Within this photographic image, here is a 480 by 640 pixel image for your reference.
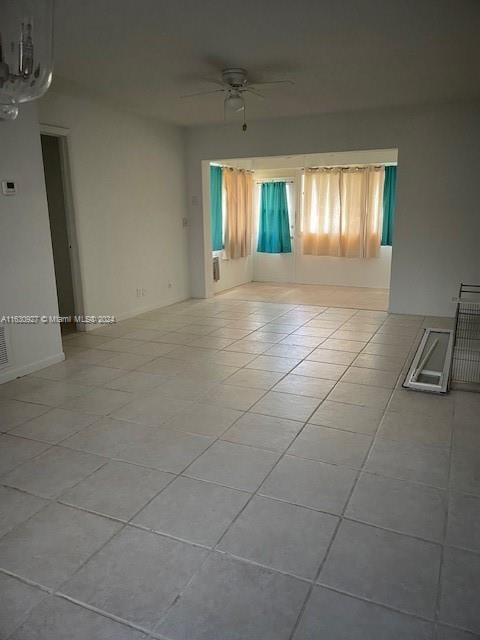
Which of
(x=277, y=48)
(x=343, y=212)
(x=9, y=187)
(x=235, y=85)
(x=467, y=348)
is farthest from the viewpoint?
(x=343, y=212)

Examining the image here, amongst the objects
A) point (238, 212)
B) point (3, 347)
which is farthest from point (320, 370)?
point (238, 212)

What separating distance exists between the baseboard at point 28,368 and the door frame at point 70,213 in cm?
109

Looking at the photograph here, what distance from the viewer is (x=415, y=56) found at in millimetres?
3686

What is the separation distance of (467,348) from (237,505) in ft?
10.8

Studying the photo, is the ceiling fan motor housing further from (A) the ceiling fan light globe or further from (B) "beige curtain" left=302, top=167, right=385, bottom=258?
(B) "beige curtain" left=302, top=167, right=385, bottom=258

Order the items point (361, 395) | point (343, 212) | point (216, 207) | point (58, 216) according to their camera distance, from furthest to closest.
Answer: point (343, 212), point (216, 207), point (58, 216), point (361, 395)

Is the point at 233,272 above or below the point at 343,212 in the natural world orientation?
below

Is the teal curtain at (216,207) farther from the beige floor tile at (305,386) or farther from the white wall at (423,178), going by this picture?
the beige floor tile at (305,386)

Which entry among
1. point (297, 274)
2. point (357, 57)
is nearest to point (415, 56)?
point (357, 57)

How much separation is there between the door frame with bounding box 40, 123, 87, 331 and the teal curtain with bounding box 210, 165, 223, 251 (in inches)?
106

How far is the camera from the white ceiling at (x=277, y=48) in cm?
285

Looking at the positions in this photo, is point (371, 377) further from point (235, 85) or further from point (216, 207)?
point (216, 207)

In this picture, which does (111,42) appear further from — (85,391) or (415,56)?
(85,391)

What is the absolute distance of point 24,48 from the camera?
1.33 meters
